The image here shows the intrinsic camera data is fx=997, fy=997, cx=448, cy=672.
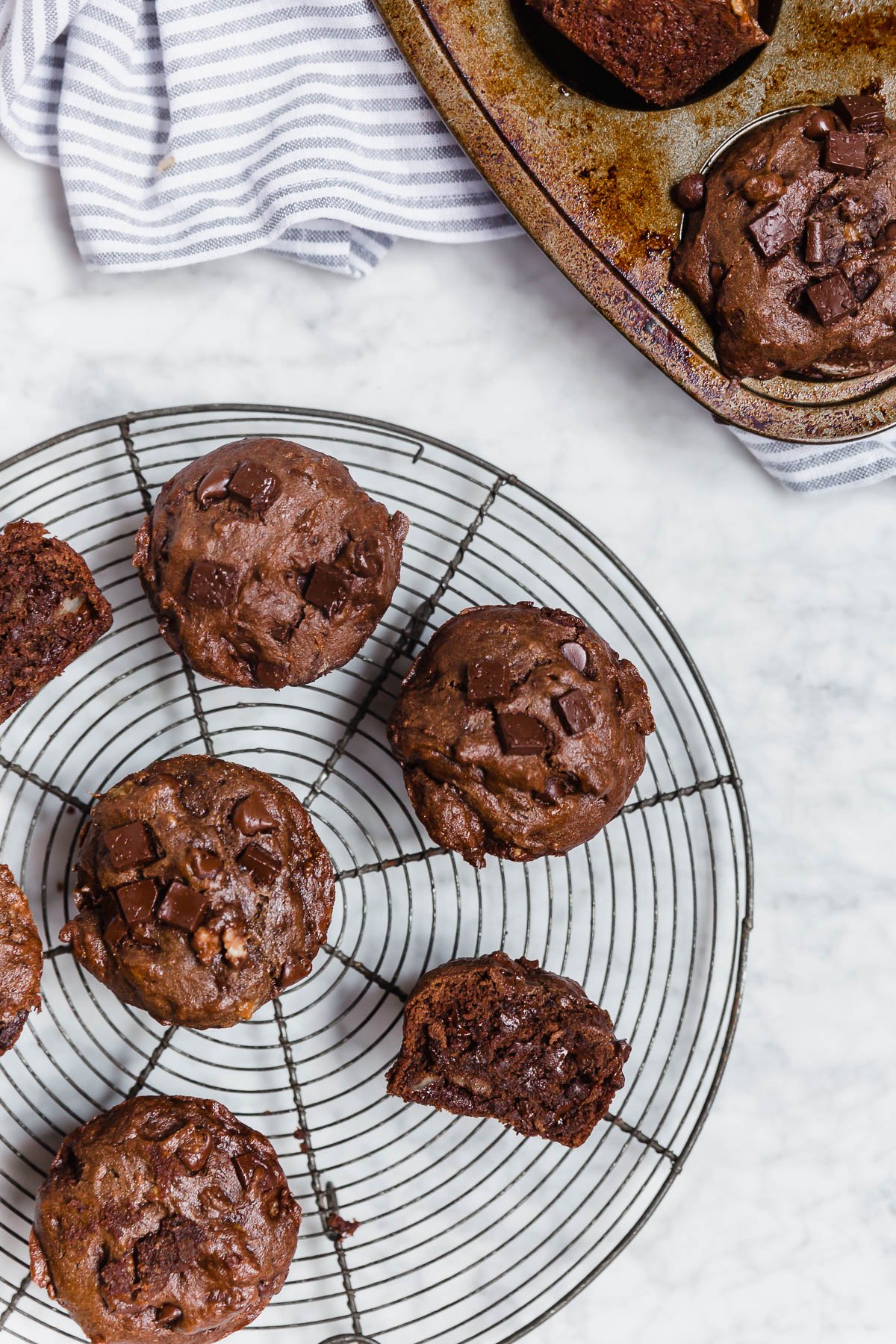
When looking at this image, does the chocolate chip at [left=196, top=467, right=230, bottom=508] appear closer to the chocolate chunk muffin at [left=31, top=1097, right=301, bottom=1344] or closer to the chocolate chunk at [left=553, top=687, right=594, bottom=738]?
the chocolate chunk at [left=553, top=687, right=594, bottom=738]

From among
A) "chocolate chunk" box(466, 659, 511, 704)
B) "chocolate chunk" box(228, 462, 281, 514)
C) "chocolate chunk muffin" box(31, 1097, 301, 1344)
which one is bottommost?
"chocolate chunk muffin" box(31, 1097, 301, 1344)

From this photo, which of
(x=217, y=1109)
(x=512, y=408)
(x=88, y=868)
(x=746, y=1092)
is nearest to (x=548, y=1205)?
(x=746, y=1092)

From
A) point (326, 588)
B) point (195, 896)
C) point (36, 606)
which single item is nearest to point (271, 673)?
point (326, 588)

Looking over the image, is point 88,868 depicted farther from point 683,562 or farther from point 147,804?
point 683,562

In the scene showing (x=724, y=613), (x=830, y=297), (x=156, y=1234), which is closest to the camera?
(x=156, y=1234)

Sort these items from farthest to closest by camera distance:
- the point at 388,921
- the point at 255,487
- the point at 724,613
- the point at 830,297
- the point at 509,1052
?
the point at 724,613 → the point at 388,921 → the point at 509,1052 → the point at 830,297 → the point at 255,487

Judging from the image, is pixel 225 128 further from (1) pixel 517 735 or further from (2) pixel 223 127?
(1) pixel 517 735

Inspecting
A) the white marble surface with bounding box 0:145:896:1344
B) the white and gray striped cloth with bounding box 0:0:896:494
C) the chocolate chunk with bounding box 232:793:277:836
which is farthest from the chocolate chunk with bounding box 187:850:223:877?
the white and gray striped cloth with bounding box 0:0:896:494
